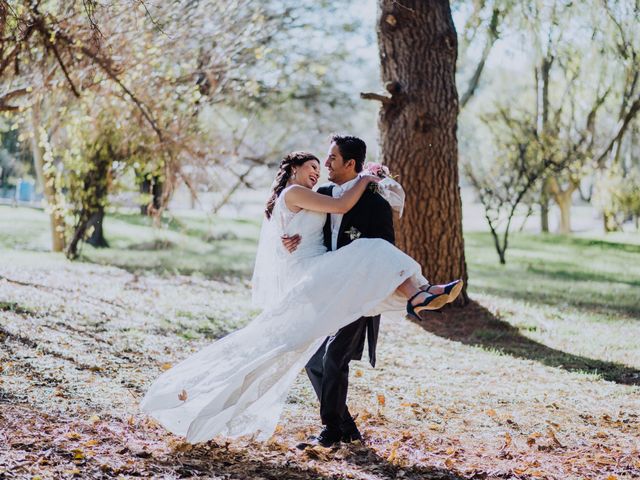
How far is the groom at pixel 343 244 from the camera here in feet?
14.6

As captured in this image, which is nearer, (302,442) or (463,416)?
(302,442)

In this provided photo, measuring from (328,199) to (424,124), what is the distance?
5.02 m

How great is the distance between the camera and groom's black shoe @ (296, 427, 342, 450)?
451 centimetres

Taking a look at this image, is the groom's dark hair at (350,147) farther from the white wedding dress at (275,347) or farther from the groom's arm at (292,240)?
the white wedding dress at (275,347)

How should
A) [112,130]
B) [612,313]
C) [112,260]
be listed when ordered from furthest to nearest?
[112,260]
[112,130]
[612,313]

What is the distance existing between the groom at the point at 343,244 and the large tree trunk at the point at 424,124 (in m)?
4.65

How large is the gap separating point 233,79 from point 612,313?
328 inches

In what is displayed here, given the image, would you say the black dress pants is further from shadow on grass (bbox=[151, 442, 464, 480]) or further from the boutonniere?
the boutonniere

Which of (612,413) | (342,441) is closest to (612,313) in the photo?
(612,413)

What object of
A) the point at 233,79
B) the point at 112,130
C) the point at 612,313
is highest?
the point at 233,79

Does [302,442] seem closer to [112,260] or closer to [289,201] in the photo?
[289,201]

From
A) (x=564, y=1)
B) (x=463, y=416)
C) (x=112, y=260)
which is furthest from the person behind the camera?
(x=112, y=260)

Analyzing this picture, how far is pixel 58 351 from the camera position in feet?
21.8

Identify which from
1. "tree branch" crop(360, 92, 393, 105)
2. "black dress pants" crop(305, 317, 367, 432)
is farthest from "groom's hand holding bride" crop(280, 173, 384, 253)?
"tree branch" crop(360, 92, 393, 105)
